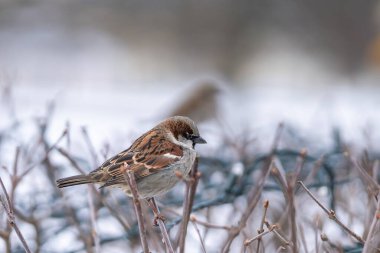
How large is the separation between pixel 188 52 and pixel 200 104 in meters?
6.06

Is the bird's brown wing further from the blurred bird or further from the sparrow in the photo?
the blurred bird

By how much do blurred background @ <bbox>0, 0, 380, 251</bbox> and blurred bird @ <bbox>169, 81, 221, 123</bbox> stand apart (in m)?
0.95

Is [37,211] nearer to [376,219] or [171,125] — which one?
[171,125]

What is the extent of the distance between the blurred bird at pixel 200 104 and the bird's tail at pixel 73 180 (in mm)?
4772

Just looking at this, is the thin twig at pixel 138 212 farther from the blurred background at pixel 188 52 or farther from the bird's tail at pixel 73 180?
the blurred background at pixel 188 52

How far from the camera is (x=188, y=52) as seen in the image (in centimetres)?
1365

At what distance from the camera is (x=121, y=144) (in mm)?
4012

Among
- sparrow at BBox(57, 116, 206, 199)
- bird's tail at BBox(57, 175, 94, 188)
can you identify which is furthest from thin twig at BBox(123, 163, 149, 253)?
sparrow at BBox(57, 116, 206, 199)

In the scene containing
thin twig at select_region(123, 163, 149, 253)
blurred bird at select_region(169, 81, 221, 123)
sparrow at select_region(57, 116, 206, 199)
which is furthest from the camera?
blurred bird at select_region(169, 81, 221, 123)

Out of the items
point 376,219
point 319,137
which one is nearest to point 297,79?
point 319,137

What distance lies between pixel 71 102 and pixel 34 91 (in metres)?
0.93

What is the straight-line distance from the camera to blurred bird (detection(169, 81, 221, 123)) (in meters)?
7.39

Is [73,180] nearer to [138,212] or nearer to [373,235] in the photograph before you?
[138,212]

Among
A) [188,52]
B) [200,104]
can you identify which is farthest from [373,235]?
[188,52]
